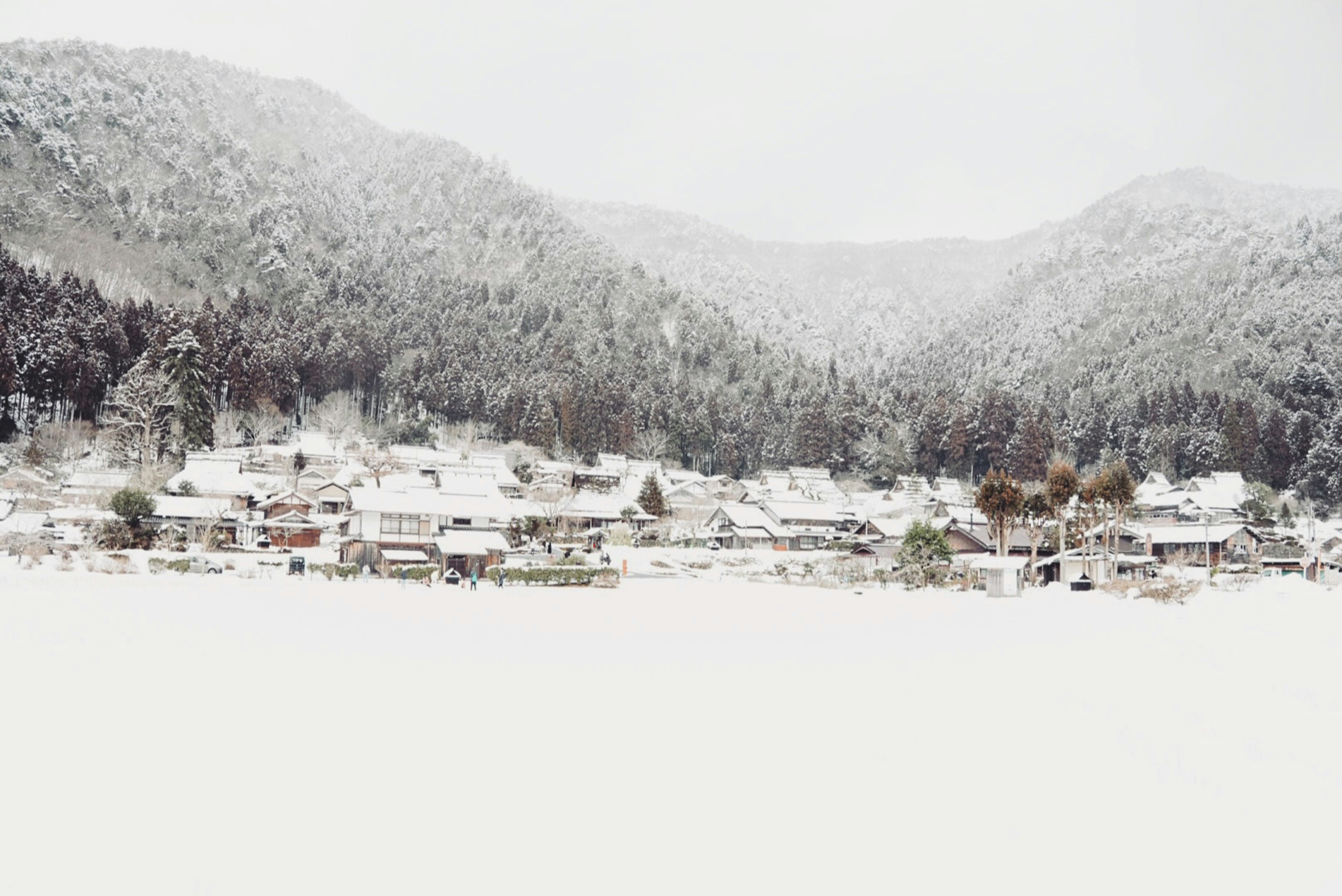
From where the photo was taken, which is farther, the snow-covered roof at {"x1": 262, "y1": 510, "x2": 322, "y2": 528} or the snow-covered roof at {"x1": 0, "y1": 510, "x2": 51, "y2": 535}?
the snow-covered roof at {"x1": 262, "y1": 510, "x2": 322, "y2": 528}

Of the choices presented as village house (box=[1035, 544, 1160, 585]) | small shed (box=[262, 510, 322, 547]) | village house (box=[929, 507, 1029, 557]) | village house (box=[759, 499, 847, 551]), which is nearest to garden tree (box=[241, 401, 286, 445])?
small shed (box=[262, 510, 322, 547])

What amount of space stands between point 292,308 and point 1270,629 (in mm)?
106527

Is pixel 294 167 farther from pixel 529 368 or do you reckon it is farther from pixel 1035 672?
pixel 1035 672

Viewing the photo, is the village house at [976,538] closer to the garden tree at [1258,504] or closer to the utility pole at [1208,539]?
the utility pole at [1208,539]

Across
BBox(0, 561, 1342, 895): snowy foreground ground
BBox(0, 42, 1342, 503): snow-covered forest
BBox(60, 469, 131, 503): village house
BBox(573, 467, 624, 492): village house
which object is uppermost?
BBox(0, 42, 1342, 503): snow-covered forest

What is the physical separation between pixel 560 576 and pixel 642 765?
25.9 meters

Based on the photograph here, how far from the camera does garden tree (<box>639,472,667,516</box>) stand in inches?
2472

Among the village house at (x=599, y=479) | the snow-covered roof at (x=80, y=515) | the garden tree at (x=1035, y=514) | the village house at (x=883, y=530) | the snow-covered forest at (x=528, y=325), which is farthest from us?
the snow-covered forest at (x=528, y=325)

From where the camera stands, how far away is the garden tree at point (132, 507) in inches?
1464

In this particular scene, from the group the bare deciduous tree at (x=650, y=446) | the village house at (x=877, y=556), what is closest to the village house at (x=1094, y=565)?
the village house at (x=877, y=556)

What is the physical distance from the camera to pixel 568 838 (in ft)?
23.8

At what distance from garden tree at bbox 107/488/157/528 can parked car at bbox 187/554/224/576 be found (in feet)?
19.4

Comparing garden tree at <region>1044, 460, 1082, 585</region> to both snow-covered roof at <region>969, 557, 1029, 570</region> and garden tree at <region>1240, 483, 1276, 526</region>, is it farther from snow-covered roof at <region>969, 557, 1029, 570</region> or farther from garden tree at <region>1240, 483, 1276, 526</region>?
garden tree at <region>1240, 483, 1276, 526</region>

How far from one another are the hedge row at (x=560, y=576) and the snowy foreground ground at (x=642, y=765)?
651 inches
